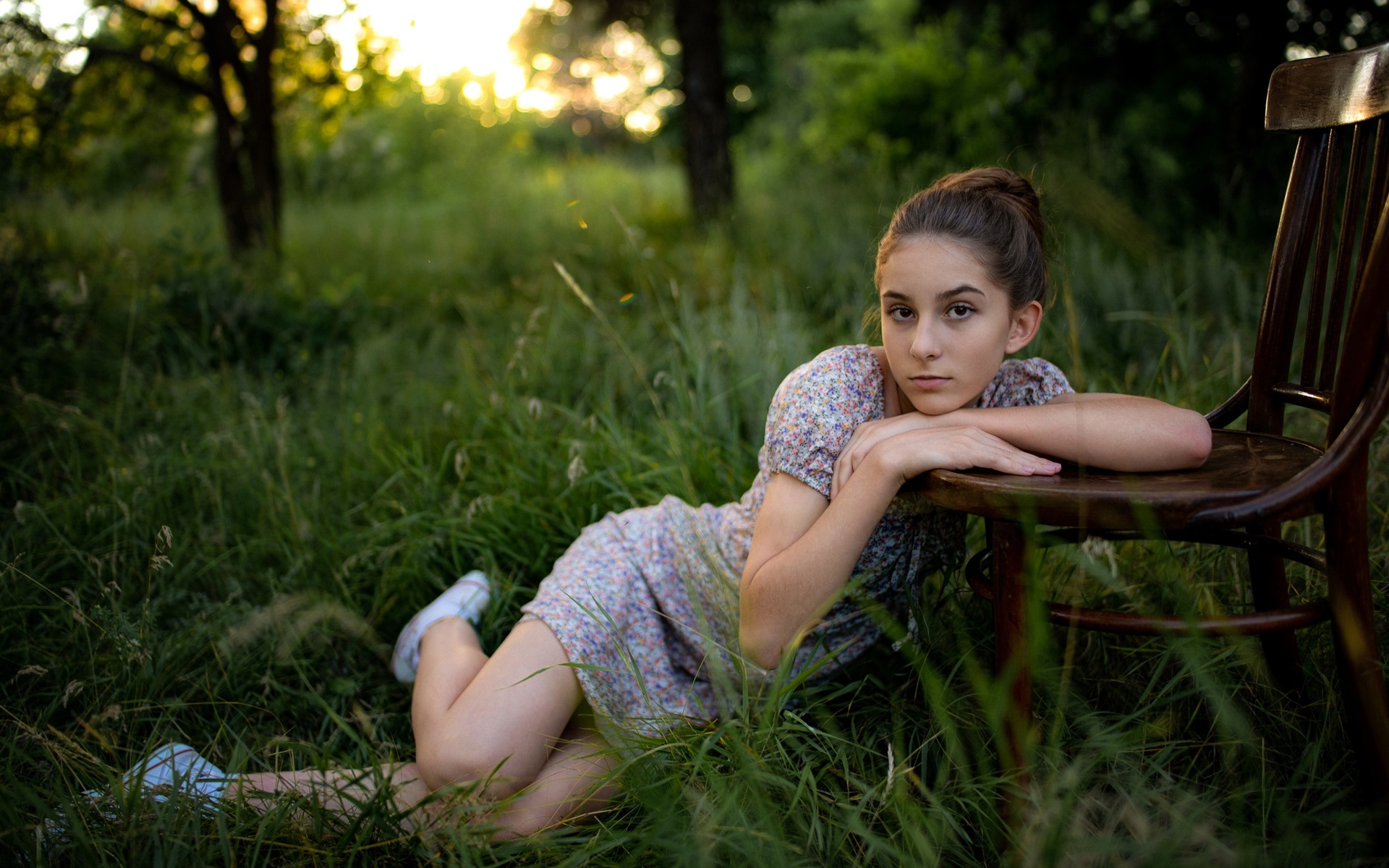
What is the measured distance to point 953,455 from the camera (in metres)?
1.47

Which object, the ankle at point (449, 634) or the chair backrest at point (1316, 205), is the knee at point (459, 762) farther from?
the chair backrest at point (1316, 205)

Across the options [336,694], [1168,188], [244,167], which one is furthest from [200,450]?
[244,167]

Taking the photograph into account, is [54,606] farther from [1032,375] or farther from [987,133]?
[987,133]

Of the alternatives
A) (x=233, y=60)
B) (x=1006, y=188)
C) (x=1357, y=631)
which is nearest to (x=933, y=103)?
(x=233, y=60)

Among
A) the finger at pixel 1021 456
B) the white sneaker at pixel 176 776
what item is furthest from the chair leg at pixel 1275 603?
the white sneaker at pixel 176 776

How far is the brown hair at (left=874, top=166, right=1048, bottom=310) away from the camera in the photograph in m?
1.61

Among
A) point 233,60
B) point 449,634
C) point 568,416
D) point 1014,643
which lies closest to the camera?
point 1014,643

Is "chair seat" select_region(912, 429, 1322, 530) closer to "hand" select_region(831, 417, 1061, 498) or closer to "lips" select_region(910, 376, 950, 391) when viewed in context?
"hand" select_region(831, 417, 1061, 498)

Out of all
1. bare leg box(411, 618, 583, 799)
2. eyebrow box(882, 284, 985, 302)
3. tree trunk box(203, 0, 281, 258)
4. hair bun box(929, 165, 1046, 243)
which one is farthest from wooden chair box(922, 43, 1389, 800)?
tree trunk box(203, 0, 281, 258)

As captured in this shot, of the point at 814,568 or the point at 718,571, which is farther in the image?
the point at 718,571

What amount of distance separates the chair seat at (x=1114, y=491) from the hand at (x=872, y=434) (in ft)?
0.39

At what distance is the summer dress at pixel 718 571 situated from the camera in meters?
1.72

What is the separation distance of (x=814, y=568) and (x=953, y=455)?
31 cm

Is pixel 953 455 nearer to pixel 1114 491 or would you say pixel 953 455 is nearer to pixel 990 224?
pixel 1114 491
